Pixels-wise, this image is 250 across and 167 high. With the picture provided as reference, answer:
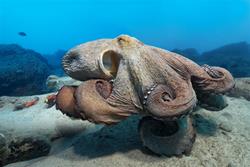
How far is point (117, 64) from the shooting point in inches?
158

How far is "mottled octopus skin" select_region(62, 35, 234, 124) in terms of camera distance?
3.35m

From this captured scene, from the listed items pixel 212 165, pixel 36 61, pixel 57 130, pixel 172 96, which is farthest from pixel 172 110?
Answer: pixel 36 61

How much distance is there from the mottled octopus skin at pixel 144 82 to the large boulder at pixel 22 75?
1096cm

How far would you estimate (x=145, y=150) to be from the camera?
151 inches

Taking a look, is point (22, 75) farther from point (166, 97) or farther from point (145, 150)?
point (166, 97)

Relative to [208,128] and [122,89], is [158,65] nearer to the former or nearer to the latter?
[122,89]

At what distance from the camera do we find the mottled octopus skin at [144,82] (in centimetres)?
335

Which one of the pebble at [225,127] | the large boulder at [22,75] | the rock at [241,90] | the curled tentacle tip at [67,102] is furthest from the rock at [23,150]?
the large boulder at [22,75]

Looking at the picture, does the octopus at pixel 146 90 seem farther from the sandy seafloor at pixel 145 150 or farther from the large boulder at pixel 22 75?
the large boulder at pixel 22 75

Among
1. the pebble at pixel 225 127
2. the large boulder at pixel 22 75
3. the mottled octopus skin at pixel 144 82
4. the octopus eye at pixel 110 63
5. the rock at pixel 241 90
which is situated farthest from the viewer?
the large boulder at pixel 22 75

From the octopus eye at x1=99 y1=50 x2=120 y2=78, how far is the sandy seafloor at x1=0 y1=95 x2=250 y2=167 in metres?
0.98

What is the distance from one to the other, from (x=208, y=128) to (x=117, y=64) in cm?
162

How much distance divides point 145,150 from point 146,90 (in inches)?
33.6

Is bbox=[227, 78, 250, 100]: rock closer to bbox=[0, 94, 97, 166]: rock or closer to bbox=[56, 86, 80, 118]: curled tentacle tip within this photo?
bbox=[0, 94, 97, 166]: rock
